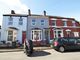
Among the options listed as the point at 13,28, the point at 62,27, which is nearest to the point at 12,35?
the point at 13,28

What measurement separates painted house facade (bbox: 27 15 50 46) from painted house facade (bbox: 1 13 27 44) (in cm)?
112

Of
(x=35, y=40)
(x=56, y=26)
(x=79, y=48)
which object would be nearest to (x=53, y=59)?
(x=79, y=48)

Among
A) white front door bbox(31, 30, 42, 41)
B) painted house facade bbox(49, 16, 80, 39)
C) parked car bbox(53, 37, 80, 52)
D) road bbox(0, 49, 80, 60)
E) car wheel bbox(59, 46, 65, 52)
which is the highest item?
painted house facade bbox(49, 16, 80, 39)

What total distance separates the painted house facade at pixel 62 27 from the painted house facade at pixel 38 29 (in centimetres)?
114

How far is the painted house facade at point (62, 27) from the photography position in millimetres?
30906

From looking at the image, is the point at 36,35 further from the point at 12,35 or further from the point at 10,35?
the point at 10,35

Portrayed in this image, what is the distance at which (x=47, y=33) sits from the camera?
30672mm

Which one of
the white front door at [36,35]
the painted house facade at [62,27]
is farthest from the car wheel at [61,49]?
the painted house facade at [62,27]

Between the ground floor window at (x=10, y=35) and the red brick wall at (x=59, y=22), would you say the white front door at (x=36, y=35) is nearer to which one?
the ground floor window at (x=10, y=35)

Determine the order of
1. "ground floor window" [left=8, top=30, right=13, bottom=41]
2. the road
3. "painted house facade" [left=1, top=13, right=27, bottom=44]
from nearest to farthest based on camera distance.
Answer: the road
"painted house facade" [left=1, top=13, right=27, bottom=44]
"ground floor window" [left=8, top=30, right=13, bottom=41]

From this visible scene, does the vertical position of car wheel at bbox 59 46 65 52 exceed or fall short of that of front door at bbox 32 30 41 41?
it falls short

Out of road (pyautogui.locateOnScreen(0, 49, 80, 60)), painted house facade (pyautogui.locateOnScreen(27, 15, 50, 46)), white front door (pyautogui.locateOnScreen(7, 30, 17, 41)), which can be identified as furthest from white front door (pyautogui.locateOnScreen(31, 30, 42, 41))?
road (pyautogui.locateOnScreen(0, 49, 80, 60))

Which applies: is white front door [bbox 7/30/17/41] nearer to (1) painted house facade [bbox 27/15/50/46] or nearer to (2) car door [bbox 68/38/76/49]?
(1) painted house facade [bbox 27/15/50/46]

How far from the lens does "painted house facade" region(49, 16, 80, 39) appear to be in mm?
30906
